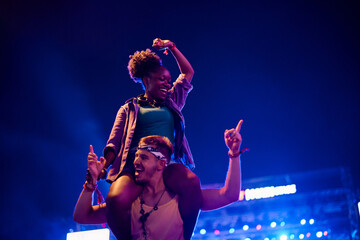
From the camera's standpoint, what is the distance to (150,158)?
266 centimetres

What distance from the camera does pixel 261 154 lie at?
10.7 metres

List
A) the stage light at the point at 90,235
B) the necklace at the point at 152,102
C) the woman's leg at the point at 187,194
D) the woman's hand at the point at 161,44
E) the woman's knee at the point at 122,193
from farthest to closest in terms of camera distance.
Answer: the stage light at the point at 90,235, the woman's hand at the point at 161,44, the necklace at the point at 152,102, the woman's leg at the point at 187,194, the woman's knee at the point at 122,193

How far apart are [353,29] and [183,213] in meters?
8.02

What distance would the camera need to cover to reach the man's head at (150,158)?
266 cm

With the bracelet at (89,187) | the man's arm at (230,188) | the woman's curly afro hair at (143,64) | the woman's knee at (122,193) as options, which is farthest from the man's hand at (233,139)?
the bracelet at (89,187)

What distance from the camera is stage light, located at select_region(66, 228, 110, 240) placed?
11.6 meters

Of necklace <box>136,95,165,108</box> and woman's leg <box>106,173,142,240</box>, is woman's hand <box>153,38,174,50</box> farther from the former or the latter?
woman's leg <box>106,173,142,240</box>

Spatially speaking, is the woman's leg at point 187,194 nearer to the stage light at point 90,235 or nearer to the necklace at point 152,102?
the necklace at point 152,102

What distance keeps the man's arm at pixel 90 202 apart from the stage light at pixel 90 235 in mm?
9276

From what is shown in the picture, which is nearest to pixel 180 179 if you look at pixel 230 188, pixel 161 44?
pixel 230 188

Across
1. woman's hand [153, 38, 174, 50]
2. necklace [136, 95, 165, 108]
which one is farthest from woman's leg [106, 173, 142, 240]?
woman's hand [153, 38, 174, 50]

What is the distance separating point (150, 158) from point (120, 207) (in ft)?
1.29

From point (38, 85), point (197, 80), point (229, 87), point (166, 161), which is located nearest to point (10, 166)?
point (38, 85)

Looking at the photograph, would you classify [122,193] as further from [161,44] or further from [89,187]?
[161,44]
